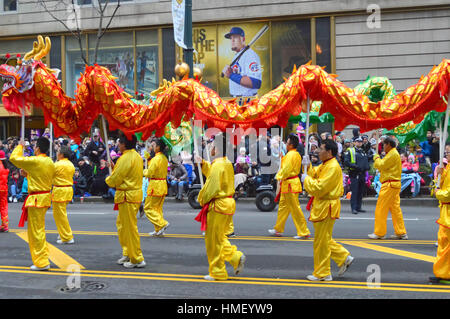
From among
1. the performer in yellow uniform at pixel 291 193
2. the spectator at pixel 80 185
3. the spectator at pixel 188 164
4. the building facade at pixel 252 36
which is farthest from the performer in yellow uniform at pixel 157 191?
the building facade at pixel 252 36

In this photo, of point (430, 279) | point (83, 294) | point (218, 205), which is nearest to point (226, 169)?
point (218, 205)

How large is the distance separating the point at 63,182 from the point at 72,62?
16981mm

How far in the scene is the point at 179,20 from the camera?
12898 millimetres

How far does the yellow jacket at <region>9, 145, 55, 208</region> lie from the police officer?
27.2 ft

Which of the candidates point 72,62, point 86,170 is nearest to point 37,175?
point 86,170

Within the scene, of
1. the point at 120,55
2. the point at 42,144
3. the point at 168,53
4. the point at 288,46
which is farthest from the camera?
the point at 120,55

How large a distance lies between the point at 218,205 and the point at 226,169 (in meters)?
0.52

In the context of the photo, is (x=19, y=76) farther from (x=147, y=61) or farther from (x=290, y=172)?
(x=147, y=61)

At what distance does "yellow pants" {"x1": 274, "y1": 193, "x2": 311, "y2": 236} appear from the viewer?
35.6 ft

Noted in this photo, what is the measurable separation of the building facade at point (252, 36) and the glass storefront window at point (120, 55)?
0.15ft

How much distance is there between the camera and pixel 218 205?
7613 millimetres

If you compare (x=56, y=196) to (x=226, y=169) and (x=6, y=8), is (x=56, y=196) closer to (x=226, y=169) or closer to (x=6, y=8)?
(x=226, y=169)

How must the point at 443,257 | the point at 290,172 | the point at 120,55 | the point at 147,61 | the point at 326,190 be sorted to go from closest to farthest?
the point at 443,257 → the point at 326,190 → the point at 290,172 → the point at 147,61 → the point at 120,55

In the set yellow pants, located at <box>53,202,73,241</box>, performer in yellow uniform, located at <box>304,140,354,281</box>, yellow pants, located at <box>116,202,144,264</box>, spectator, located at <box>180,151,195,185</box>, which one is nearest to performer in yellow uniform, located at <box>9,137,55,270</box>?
yellow pants, located at <box>116,202,144,264</box>
